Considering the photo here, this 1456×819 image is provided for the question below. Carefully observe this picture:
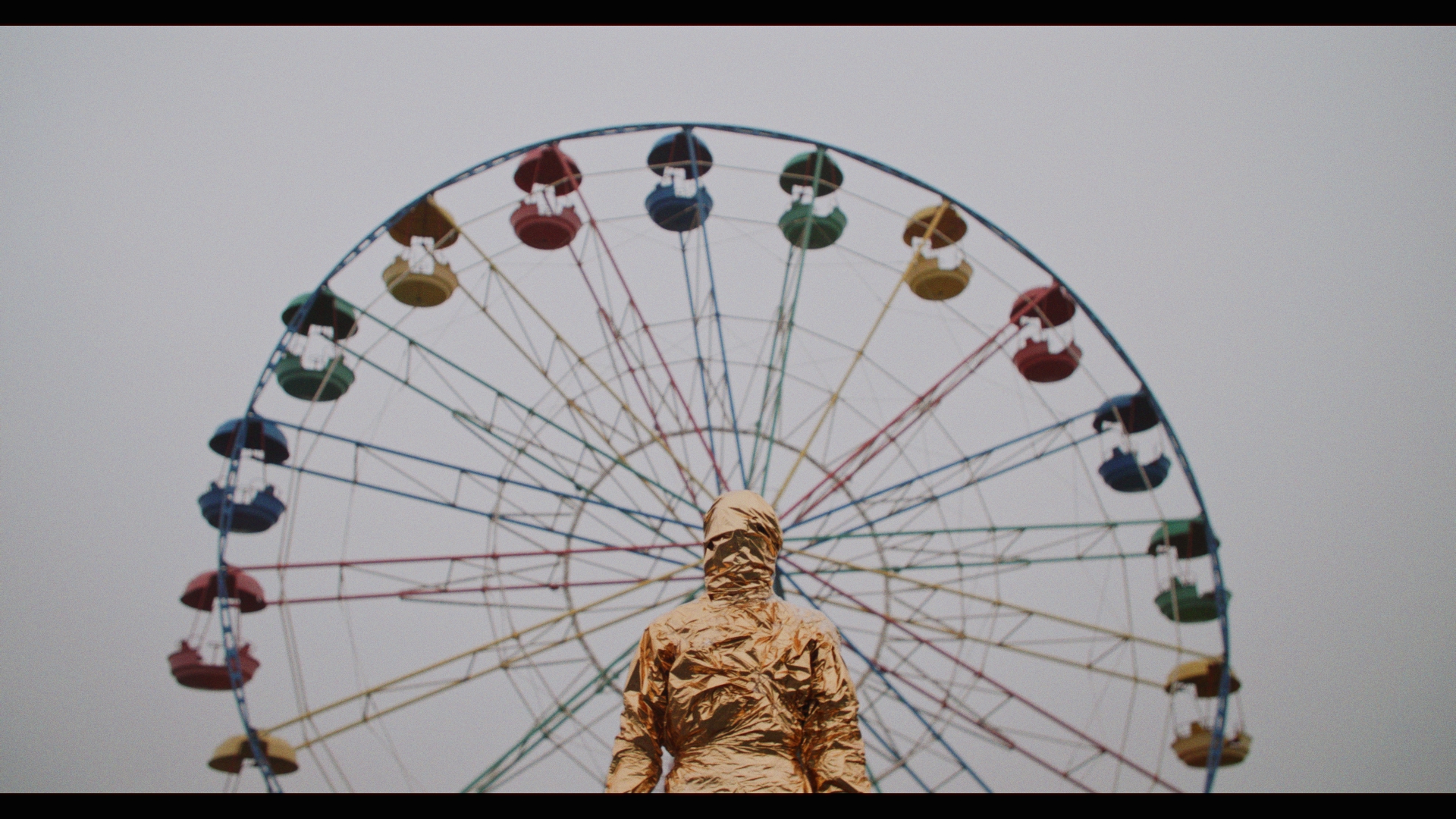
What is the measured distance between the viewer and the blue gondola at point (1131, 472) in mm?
15266

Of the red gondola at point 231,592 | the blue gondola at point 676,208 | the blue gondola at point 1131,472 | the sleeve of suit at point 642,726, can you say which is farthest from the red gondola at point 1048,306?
the sleeve of suit at point 642,726

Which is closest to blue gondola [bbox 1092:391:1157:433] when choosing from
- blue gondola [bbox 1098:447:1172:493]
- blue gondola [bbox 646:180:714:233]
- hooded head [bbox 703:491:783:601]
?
blue gondola [bbox 1098:447:1172:493]

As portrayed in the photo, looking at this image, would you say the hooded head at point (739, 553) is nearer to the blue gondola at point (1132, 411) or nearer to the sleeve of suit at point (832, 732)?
the sleeve of suit at point (832, 732)

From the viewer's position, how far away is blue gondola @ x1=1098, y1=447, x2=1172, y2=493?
15.3 metres

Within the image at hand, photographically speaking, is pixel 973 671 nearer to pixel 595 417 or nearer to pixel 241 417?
pixel 595 417

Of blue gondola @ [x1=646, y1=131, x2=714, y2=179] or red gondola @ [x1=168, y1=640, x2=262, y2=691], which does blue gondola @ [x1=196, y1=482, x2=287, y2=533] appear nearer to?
red gondola @ [x1=168, y1=640, x2=262, y2=691]

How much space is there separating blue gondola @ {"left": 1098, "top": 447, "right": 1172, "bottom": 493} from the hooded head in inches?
463

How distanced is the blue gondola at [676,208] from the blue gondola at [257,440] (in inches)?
230

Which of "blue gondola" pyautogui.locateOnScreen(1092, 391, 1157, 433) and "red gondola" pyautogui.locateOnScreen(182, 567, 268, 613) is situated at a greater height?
"blue gondola" pyautogui.locateOnScreen(1092, 391, 1157, 433)
